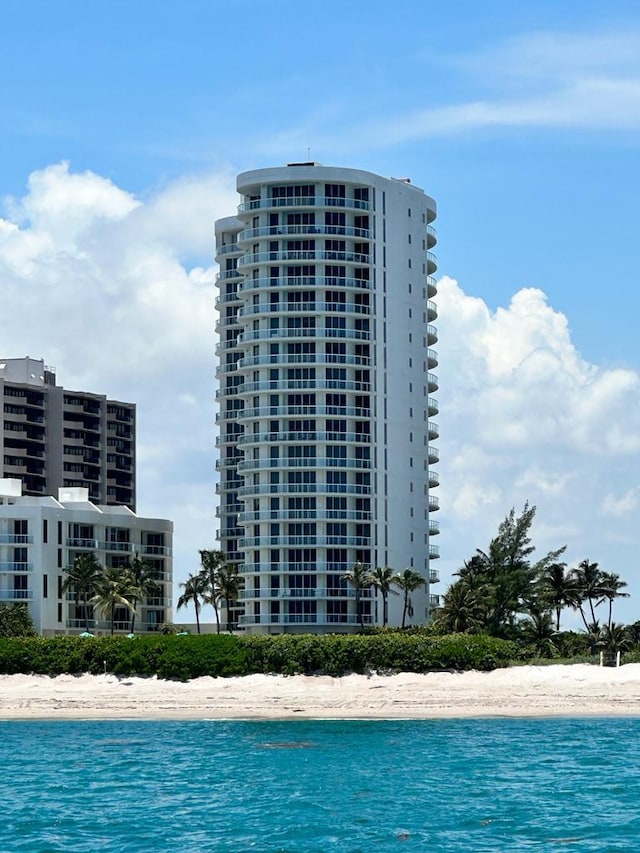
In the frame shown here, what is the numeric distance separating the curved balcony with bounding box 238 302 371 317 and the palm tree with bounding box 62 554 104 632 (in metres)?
28.3

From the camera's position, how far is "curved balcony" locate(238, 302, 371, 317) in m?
155

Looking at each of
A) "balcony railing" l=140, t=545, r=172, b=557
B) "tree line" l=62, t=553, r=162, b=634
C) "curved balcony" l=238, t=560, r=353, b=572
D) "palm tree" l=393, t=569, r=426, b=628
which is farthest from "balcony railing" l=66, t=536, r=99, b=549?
"palm tree" l=393, t=569, r=426, b=628

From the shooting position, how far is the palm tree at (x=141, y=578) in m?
153

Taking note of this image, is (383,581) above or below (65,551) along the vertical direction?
below

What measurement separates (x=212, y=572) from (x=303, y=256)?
33.4 m

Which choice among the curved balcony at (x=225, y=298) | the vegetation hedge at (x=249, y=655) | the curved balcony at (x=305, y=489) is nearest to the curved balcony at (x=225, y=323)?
the curved balcony at (x=225, y=298)

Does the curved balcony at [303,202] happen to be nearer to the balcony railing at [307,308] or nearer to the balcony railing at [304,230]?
the balcony railing at [304,230]

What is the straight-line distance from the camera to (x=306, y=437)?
505 ft

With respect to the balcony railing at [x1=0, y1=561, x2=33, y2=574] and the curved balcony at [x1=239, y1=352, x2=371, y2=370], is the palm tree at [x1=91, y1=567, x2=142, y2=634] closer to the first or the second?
the balcony railing at [x1=0, y1=561, x2=33, y2=574]

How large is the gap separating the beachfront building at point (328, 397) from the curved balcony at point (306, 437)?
0.44 ft

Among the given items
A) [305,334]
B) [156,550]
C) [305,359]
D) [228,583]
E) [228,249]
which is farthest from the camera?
[228,249]

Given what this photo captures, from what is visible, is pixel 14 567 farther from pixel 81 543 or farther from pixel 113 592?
pixel 113 592

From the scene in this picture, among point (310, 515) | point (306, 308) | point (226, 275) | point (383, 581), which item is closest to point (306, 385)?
point (306, 308)

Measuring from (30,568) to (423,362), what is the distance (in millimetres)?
44069
